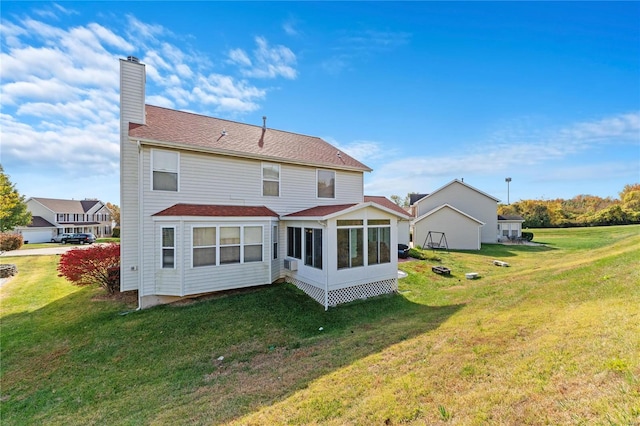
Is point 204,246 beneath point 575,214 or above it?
beneath

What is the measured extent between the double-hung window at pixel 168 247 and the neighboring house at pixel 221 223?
0.12ft

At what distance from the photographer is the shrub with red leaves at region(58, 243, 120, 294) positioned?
11.5m

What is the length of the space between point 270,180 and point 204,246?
4.19 metres

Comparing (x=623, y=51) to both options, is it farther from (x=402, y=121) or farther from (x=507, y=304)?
(x=507, y=304)

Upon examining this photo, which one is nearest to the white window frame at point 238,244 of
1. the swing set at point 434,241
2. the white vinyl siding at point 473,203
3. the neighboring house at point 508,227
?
the swing set at point 434,241

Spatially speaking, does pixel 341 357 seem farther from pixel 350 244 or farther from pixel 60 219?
pixel 60 219

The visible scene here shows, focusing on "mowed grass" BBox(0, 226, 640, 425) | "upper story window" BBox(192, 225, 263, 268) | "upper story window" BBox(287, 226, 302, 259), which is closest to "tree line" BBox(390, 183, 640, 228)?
"mowed grass" BBox(0, 226, 640, 425)

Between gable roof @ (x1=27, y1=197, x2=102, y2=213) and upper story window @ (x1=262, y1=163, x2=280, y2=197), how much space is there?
175ft

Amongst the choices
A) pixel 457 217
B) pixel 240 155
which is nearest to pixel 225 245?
pixel 240 155

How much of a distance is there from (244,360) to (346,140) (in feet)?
56.5

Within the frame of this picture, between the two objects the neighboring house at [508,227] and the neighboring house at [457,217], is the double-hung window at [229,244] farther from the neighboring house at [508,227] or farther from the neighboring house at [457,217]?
the neighboring house at [508,227]

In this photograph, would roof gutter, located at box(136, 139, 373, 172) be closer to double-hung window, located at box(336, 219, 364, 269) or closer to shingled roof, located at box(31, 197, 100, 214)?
double-hung window, located at box(336, 219, 364, 269)

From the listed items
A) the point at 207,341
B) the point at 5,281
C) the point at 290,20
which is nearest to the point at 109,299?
the point at 207,341

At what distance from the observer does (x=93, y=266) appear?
11812mm
